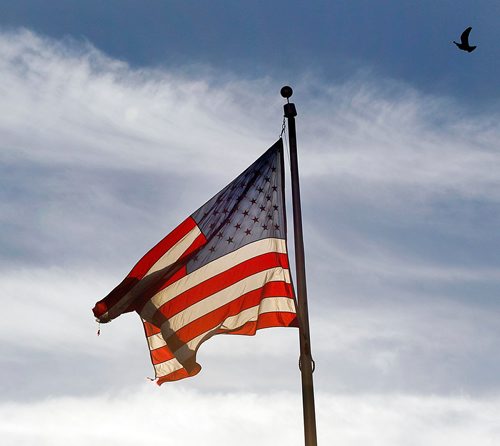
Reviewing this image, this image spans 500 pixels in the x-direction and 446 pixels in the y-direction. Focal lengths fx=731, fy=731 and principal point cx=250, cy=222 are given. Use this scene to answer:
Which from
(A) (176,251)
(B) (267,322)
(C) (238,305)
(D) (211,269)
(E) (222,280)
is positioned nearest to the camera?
(B) (267,322)

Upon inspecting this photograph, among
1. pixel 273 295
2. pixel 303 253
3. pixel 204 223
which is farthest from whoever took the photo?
pixel 204 223

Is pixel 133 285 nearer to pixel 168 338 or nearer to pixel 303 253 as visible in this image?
pixel 168 338

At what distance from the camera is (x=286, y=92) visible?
1512 centimetres

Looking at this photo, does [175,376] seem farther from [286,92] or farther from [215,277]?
[286,92]

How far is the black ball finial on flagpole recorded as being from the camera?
15.1 m

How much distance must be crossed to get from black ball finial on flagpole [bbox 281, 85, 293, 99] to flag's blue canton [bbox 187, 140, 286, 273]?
1.01 meters

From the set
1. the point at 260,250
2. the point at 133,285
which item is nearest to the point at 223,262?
the point at 260,250

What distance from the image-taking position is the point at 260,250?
14.6 meters

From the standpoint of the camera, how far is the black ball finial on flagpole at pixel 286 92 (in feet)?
49.5

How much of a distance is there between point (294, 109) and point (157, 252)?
4065 mm

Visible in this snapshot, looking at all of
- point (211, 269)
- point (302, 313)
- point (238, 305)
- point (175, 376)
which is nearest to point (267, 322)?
point (238, 305)

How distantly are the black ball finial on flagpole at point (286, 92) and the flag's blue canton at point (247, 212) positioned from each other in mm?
1009

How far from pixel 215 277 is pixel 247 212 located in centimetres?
147

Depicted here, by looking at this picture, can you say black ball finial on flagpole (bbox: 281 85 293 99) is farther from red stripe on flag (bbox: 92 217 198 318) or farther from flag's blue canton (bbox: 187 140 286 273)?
red stripe on flag (bbox: 92 217 198 318)
